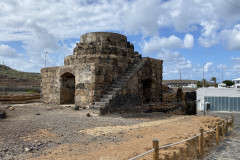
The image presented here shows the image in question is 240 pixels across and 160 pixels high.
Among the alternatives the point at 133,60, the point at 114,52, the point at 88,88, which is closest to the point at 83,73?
the point at 88,88

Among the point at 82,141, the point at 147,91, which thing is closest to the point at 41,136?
the point at 82,141

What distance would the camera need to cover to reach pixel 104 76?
31.5ft

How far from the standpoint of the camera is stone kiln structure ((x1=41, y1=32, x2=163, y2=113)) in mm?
9336

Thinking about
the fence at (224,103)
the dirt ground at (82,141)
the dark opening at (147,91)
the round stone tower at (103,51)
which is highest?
the round stone tower at (103,51)

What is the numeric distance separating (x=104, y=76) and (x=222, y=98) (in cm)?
2137

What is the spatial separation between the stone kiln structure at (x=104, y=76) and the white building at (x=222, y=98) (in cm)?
1563

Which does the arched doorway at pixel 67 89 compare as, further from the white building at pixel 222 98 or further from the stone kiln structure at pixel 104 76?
the white building at pixel 222 98

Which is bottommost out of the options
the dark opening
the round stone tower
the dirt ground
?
the dirt ground

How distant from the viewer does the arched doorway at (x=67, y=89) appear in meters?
11.5

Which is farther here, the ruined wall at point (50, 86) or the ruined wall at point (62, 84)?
the ruined wall at point (50, 86)

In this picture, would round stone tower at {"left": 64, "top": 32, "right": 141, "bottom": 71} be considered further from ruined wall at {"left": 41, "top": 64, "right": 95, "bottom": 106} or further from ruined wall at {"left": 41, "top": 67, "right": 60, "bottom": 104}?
ruined wall at {"left": 41, "top": 67, "right": 60, "bottom": 104}

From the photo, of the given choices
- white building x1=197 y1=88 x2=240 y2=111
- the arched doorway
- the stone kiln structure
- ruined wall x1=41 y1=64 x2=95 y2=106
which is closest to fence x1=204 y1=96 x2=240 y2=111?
white building x1=197 y1=88 x2=240 y2=111

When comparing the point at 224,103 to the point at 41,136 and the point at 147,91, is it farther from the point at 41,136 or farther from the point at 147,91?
the point at 41,136

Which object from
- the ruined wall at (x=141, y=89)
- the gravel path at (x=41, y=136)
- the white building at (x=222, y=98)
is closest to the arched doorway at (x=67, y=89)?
the ruined wall at (x=141, y=89)
